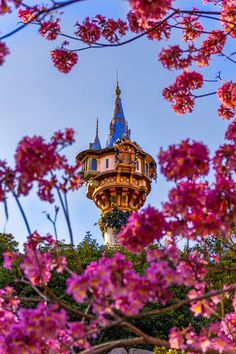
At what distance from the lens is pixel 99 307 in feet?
10.6

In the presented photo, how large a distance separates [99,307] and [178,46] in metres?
2.91

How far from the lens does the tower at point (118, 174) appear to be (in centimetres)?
2558

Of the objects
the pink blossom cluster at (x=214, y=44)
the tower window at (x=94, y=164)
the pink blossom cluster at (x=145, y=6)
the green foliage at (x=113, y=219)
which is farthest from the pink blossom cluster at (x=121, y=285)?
the tower window at (x=94, y=164)

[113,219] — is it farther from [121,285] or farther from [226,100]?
[121,285]

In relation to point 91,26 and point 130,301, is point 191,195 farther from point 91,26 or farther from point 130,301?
point 91,26

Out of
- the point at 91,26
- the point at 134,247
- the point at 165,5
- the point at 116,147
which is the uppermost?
the point at 116,147

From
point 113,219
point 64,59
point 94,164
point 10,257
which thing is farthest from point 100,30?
point 94,164

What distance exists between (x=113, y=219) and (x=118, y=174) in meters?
2.85

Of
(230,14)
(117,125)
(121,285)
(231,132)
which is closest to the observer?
(121,285)

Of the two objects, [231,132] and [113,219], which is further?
[113,219]

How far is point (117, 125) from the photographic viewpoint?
1150 inches

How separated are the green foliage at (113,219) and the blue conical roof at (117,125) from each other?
448cm

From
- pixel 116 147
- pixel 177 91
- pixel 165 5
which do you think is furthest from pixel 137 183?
pixel 165 5

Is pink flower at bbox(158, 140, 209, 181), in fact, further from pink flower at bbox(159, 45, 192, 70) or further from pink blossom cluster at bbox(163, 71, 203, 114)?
pink blossom cluster at bbox(163, 71, 203, 114)
